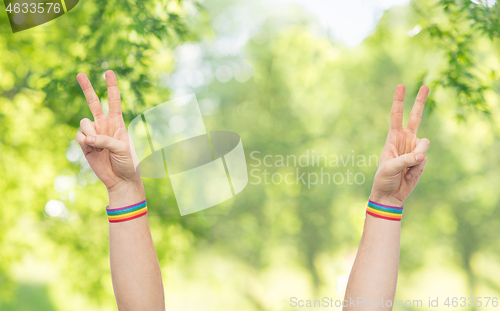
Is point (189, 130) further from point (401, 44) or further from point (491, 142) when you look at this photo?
point (491, 142)

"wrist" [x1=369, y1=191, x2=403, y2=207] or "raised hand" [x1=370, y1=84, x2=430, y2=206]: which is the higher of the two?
"raised hand" [x1=370, y1=84, x2=430, y2=206]

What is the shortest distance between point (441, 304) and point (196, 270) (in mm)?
1649

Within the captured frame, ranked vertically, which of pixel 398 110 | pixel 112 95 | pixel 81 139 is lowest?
pixel 398 110

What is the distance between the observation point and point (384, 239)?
0.85 m

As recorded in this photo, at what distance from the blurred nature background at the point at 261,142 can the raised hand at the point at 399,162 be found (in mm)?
1146

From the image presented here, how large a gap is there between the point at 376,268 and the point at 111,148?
80 centimetres

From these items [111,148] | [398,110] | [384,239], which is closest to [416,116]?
[398,110]

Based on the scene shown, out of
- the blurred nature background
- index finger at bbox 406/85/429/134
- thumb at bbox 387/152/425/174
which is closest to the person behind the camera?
thumb at bbox 387/152/425/174

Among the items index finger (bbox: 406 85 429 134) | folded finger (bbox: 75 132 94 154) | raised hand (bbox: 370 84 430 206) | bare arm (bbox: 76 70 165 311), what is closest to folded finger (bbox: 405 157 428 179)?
raised hand (bbox: 370 84 430 206)

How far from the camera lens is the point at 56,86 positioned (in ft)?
5.84

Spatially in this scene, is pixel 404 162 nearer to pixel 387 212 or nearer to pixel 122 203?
pixel 387 212

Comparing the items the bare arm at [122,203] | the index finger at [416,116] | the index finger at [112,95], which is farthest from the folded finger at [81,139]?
the index finger at [416,116]

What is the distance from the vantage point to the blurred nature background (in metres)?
1.89

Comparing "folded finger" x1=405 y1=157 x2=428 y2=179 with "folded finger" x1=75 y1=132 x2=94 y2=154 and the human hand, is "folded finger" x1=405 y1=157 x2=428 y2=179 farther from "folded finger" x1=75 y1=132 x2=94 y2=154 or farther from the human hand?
"folded finger" x1=75 y1=132 x2=94 y2=154
